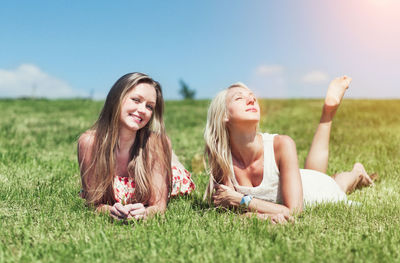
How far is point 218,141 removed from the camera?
183 inches

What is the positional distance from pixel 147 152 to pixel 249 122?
120cm

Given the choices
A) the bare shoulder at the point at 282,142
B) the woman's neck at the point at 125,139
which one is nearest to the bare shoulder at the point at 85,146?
the woman's neck at the point at 125,139

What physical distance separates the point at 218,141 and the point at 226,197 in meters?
0.68

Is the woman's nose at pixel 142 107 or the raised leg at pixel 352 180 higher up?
the woman's nose at pixel 142 107

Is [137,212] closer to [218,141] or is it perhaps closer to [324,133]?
[218,141]

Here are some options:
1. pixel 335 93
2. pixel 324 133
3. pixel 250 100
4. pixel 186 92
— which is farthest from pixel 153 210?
pixel 186 92

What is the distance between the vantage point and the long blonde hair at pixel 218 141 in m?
4.57

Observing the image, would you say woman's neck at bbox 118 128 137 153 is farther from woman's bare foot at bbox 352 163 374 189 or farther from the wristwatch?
woman's bare foot at bbox 352 163 374 189

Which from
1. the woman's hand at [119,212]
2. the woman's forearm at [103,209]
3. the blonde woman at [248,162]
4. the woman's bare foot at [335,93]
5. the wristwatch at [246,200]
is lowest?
the woman's forearm at [103,209]

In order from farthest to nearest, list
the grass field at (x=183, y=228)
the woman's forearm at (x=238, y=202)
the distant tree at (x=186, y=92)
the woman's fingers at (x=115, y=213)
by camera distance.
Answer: the distant tree at (x=186, y=92), the woman's forearm at (x=238, y=202), the woman's fingers at (x=115, y=213), the grass field at (x=183, y=228)

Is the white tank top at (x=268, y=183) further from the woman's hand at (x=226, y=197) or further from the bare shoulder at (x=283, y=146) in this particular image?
the woman's hand at (x=226, y=197)

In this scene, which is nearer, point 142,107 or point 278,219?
point 278,219

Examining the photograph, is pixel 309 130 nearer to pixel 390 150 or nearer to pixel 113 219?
pixel 390 150

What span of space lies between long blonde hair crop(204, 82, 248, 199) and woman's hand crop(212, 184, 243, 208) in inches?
8.2
